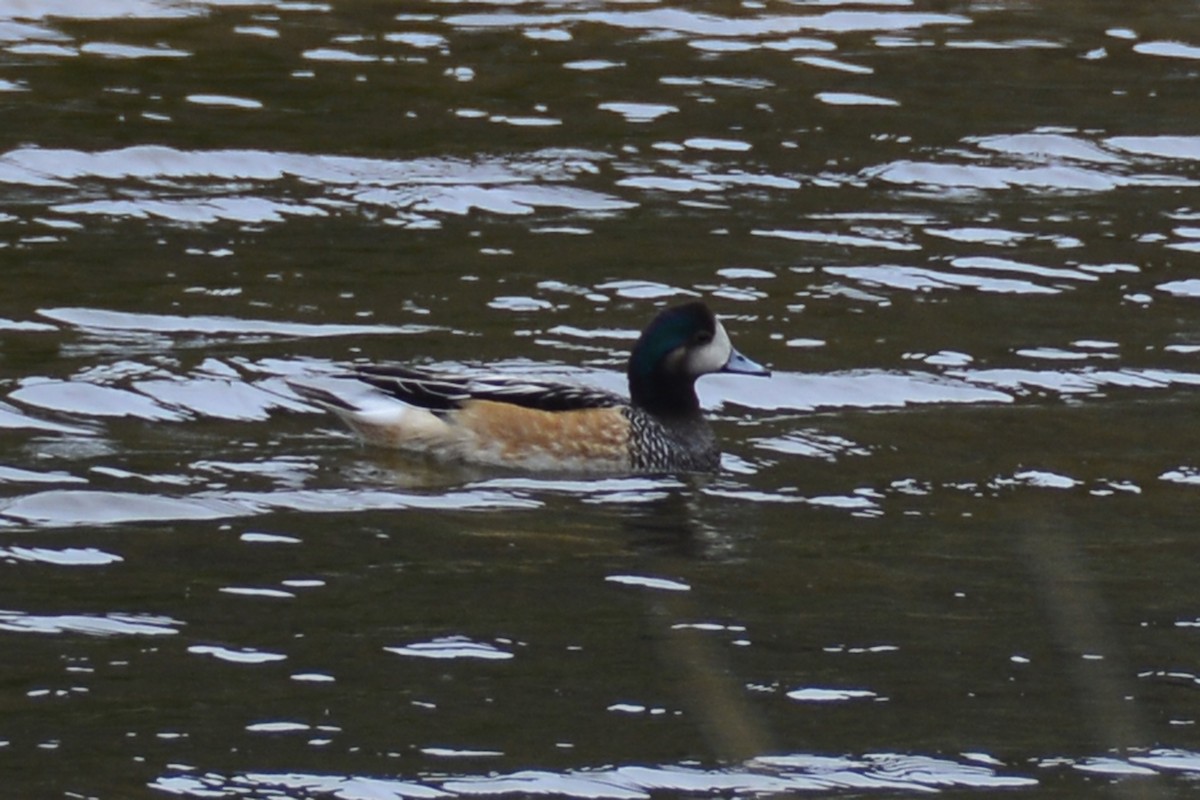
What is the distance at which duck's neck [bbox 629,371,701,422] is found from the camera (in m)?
11.4

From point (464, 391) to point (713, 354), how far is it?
108cm

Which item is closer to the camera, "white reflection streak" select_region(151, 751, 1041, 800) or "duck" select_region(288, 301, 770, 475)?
"white reflection streak" select_region(151, 751, 1041, 800)

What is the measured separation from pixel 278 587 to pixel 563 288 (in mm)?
5044

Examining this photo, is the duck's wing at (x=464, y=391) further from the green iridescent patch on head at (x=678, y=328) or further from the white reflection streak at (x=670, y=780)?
the white reflection streak at (x=670, y=780)

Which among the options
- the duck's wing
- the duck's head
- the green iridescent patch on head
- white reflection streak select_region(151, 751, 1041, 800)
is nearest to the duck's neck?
the duck's head

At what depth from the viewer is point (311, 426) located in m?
11.5

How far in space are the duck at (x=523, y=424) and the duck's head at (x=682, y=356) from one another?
0.6 inches

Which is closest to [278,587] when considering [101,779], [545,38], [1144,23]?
[101,779]

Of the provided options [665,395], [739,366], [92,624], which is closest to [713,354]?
[739,366]

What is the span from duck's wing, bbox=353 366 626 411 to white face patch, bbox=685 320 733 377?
0.46 metres

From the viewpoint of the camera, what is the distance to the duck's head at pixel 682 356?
11.5m

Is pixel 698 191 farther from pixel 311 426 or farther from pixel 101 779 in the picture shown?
pixel 101 779

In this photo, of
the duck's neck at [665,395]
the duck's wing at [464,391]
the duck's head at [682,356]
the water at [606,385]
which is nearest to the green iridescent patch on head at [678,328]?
the duck's head at [682,356]

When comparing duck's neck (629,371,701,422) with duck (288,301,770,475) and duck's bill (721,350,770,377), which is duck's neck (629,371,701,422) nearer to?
duck (288,301,770,475)
